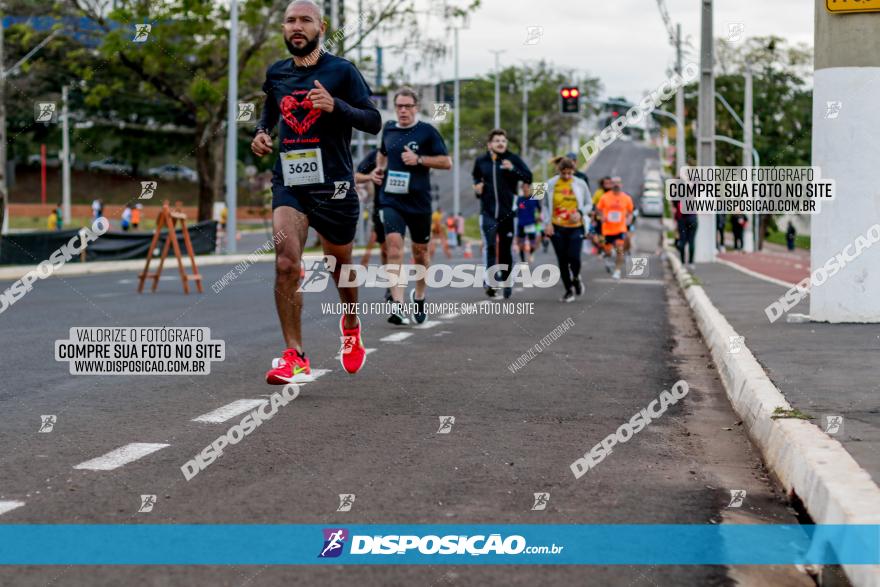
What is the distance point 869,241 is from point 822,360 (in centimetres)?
266

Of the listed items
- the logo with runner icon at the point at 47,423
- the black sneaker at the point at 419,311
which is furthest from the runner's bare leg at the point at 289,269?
the black sneaker at the point at 419,311

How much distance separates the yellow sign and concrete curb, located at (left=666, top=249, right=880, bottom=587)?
3895 millimetres

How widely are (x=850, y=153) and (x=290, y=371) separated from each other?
5.49 metres

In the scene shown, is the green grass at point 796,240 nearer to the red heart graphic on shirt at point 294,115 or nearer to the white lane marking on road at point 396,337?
the white lane marking on road at point 396,337

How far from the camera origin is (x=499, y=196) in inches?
620

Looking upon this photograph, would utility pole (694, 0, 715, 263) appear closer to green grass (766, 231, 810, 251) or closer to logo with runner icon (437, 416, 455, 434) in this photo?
logo with runner icon (437, 416, 455, 434)

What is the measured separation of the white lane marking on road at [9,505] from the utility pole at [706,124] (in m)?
24.2

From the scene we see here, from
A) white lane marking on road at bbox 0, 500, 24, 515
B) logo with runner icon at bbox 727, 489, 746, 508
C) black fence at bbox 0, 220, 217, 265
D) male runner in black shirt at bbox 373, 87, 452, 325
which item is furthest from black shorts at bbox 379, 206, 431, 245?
black fence at bbox 0, 220, 217, 265

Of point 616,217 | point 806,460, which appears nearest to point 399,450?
point 806,460

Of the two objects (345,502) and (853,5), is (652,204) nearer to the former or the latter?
(853,5)

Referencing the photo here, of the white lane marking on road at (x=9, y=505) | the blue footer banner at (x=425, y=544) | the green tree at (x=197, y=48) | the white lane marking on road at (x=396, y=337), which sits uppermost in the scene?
the green tree at (x=197, y=48)

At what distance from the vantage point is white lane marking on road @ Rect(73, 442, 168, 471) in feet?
16.6

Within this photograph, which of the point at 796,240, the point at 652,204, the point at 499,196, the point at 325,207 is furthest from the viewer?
the point at 652,204

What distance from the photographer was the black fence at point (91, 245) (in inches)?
1004
